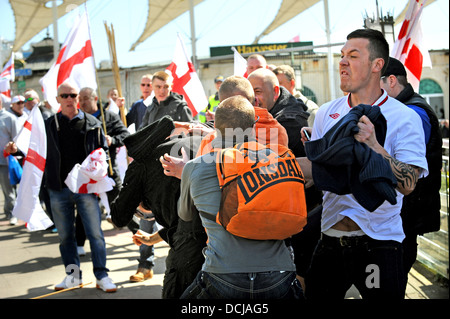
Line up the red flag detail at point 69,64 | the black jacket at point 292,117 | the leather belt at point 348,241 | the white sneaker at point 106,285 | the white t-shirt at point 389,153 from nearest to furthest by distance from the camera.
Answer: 1. the white t-shirt at point 389,153
2. the leather belt at point 348,241
3. the black jacket at point 292,117
4. the white sneaker at point 106,285
5. the red flag detail at point 69,64

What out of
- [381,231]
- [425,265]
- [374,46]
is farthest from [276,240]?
[425,265]

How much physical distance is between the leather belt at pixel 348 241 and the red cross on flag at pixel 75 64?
158 inches

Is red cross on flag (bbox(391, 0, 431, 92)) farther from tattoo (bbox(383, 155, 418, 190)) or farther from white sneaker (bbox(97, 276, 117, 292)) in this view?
white sneaker (bbox(97, 276, 117, 292))

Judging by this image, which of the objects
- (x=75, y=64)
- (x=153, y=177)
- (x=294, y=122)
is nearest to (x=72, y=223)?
(x=75, y=64)

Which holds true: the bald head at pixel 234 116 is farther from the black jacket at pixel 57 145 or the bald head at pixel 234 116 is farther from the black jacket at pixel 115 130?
the black jacket at pixel 115 130

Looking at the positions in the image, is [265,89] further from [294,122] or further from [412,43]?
[412,43]

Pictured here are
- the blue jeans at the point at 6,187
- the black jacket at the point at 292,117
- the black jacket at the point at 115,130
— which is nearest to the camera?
the black jacket at the point at 292,117

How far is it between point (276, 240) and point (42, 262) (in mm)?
4946

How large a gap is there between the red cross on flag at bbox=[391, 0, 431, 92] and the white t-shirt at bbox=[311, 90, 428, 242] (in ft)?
8.10

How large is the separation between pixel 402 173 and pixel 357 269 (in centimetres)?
74

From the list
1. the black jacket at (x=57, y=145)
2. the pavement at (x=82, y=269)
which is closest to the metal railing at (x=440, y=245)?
the pavement at (x=82, y=269)

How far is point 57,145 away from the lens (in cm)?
568

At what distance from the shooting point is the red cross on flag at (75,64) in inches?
248
